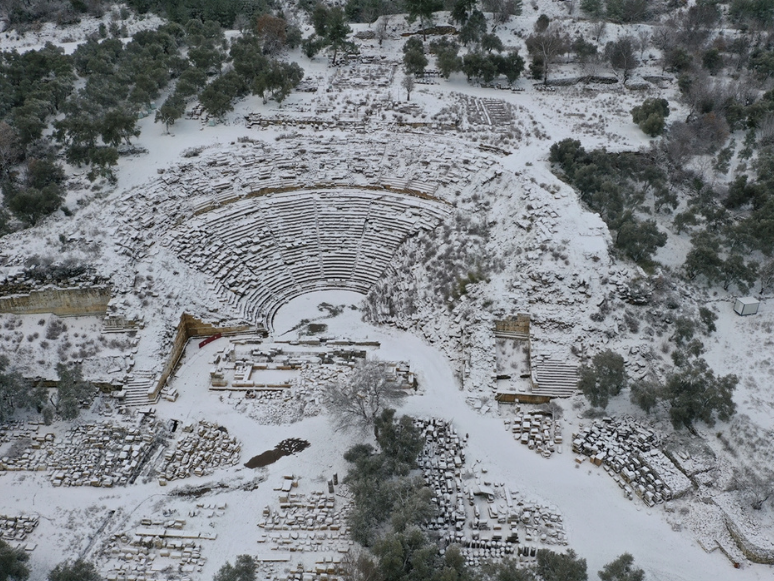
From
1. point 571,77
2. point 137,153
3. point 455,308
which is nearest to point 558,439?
point 455,308

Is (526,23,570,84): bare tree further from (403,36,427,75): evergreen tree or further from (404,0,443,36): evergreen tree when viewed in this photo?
(403,36,427,75): evergreen tree

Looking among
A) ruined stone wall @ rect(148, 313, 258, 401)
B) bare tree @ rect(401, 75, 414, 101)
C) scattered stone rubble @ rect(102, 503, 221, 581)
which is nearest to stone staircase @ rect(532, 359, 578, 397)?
scattered stone rubble @ rect(102, 503, 221, 581)

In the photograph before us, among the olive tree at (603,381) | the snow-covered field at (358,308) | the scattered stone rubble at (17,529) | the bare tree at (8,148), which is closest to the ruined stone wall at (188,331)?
the snow-covered field at (358,308)

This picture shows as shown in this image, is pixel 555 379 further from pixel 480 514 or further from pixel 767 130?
pixel 767 130

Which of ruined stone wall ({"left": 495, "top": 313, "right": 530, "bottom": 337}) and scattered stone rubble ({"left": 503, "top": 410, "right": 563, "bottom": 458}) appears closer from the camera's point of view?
scattered stone rubble ({"left": 503, "top": 410, "right": 563, "bottom": 458})

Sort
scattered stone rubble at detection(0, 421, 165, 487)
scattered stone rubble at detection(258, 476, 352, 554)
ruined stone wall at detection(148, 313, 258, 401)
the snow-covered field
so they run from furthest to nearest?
1. ruined stone wall at detection(148, 313, 258, 401)
2. scattered stone rubble at detection(0, 421, 165, 487)
3. the snow-covered field
4. scattered stone rubble at detection(258, 476, 352, 554)

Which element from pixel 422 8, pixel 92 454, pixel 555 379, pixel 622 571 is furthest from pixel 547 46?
pixel 92 454

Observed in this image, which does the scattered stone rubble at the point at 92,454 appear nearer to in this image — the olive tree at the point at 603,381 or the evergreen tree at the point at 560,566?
the evergreen tree at the point at 560,566
